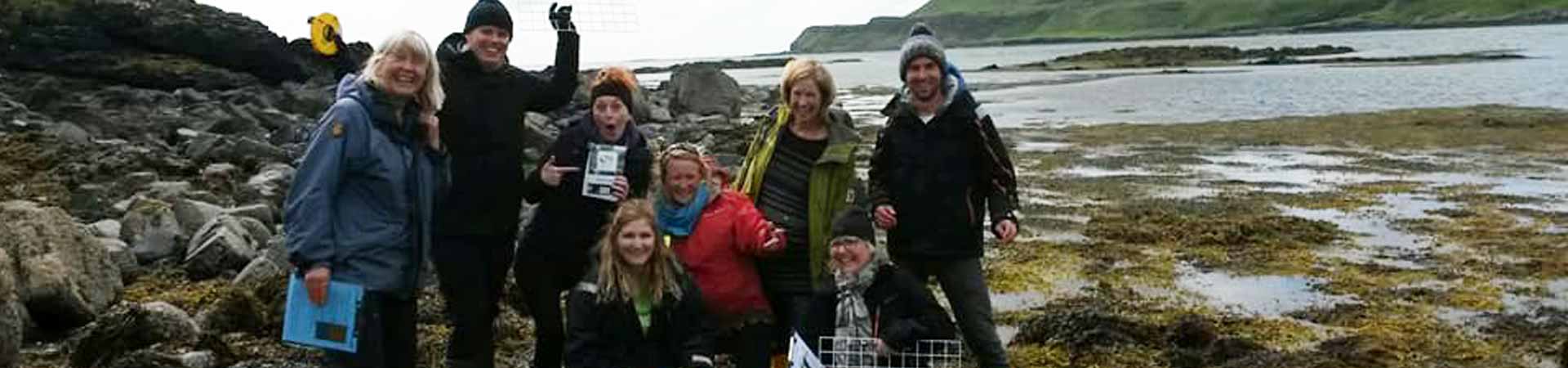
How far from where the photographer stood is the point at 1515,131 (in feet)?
84.0

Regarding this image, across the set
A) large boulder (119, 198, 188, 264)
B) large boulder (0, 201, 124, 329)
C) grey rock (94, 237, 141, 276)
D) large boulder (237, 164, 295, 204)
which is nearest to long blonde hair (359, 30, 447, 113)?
large boulder (0, 201, 124, 329)

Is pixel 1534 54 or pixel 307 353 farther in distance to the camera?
pixel 1534 54

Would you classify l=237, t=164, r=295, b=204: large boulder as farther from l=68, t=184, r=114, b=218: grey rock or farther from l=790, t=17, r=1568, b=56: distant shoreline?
l=790, t=17, r=1568, b=56: distant shoreline

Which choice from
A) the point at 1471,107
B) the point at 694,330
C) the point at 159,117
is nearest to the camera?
the point at 694,330

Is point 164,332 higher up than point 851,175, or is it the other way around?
point 851,175

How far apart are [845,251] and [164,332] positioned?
4.34m

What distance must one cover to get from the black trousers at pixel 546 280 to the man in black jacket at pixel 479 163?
15 centimetres

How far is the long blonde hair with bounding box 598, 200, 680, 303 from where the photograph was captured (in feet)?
17.5

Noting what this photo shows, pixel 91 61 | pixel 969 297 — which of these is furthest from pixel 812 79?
pixel 91 61

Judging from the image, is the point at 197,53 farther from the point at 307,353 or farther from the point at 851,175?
the point at 851,175

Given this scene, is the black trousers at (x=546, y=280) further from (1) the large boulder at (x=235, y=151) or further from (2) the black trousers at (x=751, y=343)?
(1) the large boulder at (x=235, y=151)

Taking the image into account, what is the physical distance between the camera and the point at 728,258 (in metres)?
5.73

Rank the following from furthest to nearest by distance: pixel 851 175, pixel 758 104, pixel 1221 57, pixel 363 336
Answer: pixel 1221 57 < pixel 758 104 < pixel 851 175 < pixel 363 336

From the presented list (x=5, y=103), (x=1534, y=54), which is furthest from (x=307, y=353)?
(x=1534, y=54)
